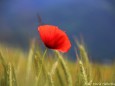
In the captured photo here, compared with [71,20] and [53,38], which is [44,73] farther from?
[71,20]

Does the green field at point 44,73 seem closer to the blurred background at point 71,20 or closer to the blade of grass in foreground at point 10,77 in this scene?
the blade of grass in foreground at point 10,77

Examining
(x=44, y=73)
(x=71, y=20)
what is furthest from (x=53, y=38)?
(x=71, y=20)

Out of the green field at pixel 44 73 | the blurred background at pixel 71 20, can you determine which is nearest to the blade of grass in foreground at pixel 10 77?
the green field at pixel 44 73

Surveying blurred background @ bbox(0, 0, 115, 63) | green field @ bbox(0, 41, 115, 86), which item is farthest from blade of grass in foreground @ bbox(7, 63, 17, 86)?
blurred background @ bbox(0, 0, 115, 63)

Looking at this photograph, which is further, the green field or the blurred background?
the blurred background

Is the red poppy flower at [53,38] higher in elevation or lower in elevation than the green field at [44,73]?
higher

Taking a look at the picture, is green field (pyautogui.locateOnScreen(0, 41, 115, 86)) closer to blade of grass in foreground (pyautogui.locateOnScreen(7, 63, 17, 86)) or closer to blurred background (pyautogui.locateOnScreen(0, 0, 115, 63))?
blade of grass in foreground (pyautogui.locateOnScreen(7, 63, 17, 86))

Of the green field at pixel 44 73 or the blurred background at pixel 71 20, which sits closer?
the green field at pixel 44 73
